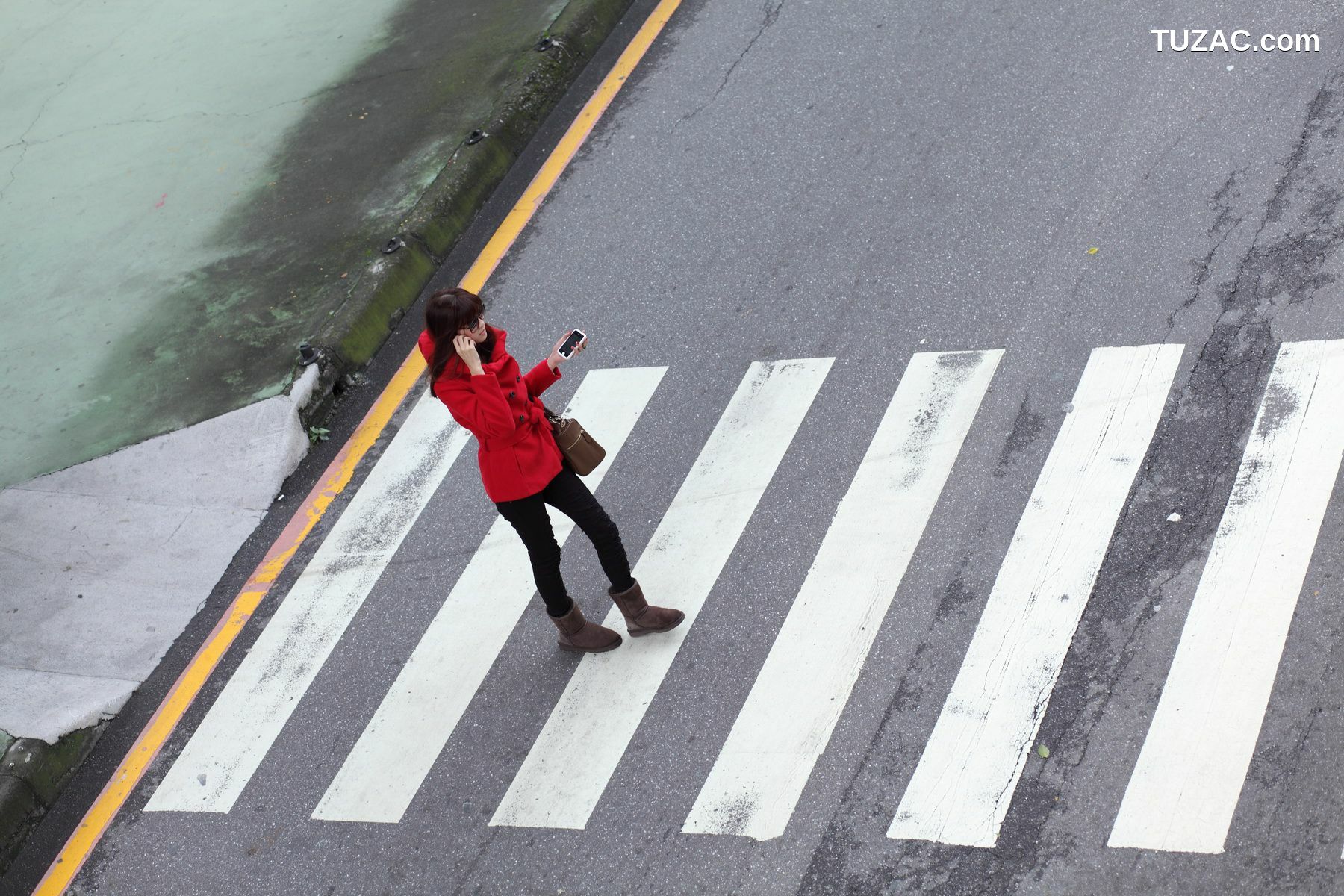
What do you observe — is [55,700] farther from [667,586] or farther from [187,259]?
[187,259]

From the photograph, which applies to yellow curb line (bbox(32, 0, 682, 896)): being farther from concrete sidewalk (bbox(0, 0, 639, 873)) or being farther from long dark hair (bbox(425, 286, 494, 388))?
long dark hair (bbox(425, 286, 494, 388))

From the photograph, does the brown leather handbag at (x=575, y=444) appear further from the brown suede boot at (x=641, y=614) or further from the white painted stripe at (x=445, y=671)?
the white painted stripe at (x=445, y=671)

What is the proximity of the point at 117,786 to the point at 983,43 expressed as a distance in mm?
6947

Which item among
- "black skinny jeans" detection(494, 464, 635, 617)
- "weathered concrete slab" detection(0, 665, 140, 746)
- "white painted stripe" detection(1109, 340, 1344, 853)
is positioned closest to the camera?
"white painted stripe" detection(1109, 340, 1344, 853)

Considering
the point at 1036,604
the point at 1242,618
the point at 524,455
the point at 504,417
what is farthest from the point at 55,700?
the point at 1242,618

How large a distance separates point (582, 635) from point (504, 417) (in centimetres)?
122

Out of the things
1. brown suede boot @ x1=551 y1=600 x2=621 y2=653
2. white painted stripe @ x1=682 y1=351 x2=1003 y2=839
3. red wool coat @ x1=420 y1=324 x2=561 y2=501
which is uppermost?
red wool coat @ x1=420 y1=324 x2=561 y2=501

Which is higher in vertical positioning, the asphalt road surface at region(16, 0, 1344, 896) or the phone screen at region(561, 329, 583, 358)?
the phone screen at region(561, 329, 583, 358)

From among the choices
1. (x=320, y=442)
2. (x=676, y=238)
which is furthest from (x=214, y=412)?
(x=676, y=238)

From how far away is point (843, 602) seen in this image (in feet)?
18.6

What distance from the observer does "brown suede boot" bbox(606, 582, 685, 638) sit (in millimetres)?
5707

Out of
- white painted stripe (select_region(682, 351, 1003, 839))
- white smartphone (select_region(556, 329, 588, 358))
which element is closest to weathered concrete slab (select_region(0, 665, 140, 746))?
white smartphone (select_region(556, 329, 588, 358))

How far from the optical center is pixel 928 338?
6.82 m

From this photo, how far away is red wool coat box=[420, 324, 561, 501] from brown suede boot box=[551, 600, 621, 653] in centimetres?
67
